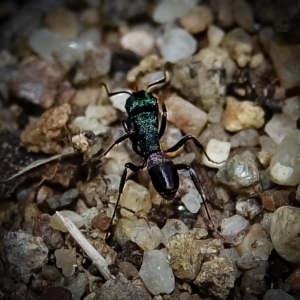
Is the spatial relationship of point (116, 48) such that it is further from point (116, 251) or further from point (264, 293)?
point (264, 293)

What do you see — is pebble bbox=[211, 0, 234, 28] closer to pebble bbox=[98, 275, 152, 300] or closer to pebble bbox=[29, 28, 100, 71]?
pebble bbox=[29, 28, 100, 71]

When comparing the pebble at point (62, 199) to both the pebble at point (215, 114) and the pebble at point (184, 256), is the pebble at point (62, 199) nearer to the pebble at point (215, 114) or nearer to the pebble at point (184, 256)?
the pebble at point (184, 256)

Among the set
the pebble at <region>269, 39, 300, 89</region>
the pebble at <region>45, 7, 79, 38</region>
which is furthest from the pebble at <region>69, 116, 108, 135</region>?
the pebble at <region>269, 39, 300, 89</region>

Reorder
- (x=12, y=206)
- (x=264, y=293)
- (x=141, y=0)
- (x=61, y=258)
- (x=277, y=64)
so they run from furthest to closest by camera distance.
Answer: (x=141, y=0) → (x=277, y=64) → (x=12, y=206) → (x=61, y=258) → (x=264, y=293)

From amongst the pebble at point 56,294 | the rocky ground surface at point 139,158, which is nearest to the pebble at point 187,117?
the rocky ground surface at point 139,158

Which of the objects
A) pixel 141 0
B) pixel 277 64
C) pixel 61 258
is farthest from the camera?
pixel 141 0

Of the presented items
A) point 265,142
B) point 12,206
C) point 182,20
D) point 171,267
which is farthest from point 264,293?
point 182,20

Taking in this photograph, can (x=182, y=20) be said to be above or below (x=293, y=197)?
above
